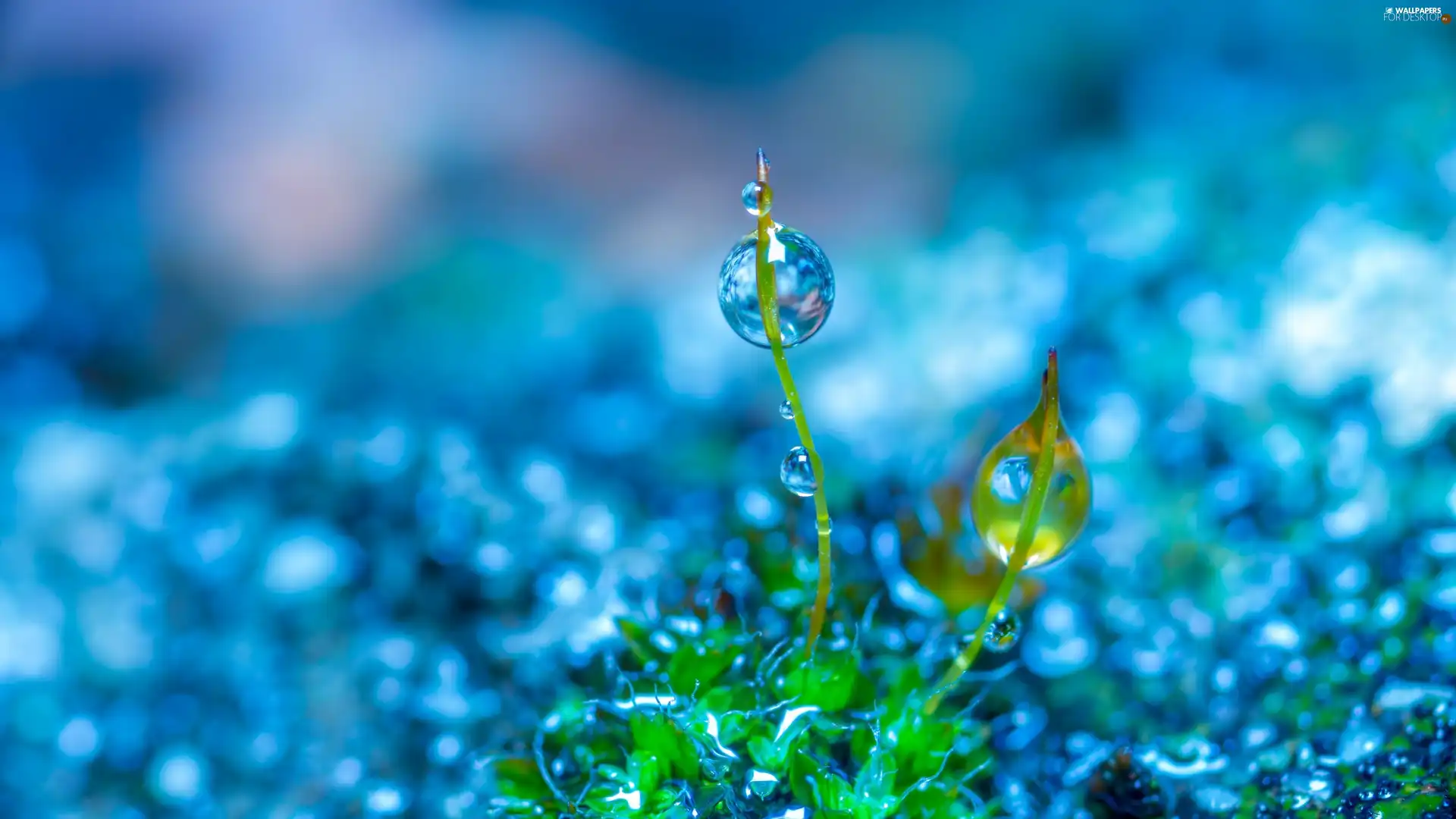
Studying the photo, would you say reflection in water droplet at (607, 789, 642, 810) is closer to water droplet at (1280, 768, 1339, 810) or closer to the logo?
water droplet at (1280, 768, 1339, 810)

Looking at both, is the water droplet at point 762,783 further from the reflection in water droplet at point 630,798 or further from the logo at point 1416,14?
the logo at point 1416,14

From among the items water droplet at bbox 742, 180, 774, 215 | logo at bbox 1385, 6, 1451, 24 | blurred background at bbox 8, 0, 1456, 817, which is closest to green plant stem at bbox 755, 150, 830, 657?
water droplet at bbox 742, 180, 774, 215

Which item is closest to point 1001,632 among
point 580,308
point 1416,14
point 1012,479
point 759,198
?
point 1012,479

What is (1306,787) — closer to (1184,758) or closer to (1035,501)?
(1184,758)

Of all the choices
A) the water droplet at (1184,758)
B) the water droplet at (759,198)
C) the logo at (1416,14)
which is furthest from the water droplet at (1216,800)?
the logo at (1416,14)

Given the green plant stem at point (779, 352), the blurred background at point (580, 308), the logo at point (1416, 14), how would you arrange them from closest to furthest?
1. the green plant stem at point (779, 352)
2. the blurred background at point (580, 308)
3. the logo at point (1416, 14)

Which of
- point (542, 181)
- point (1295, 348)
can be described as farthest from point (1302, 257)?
point (542, 181)

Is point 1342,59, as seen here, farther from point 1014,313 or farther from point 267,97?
point 267,97
